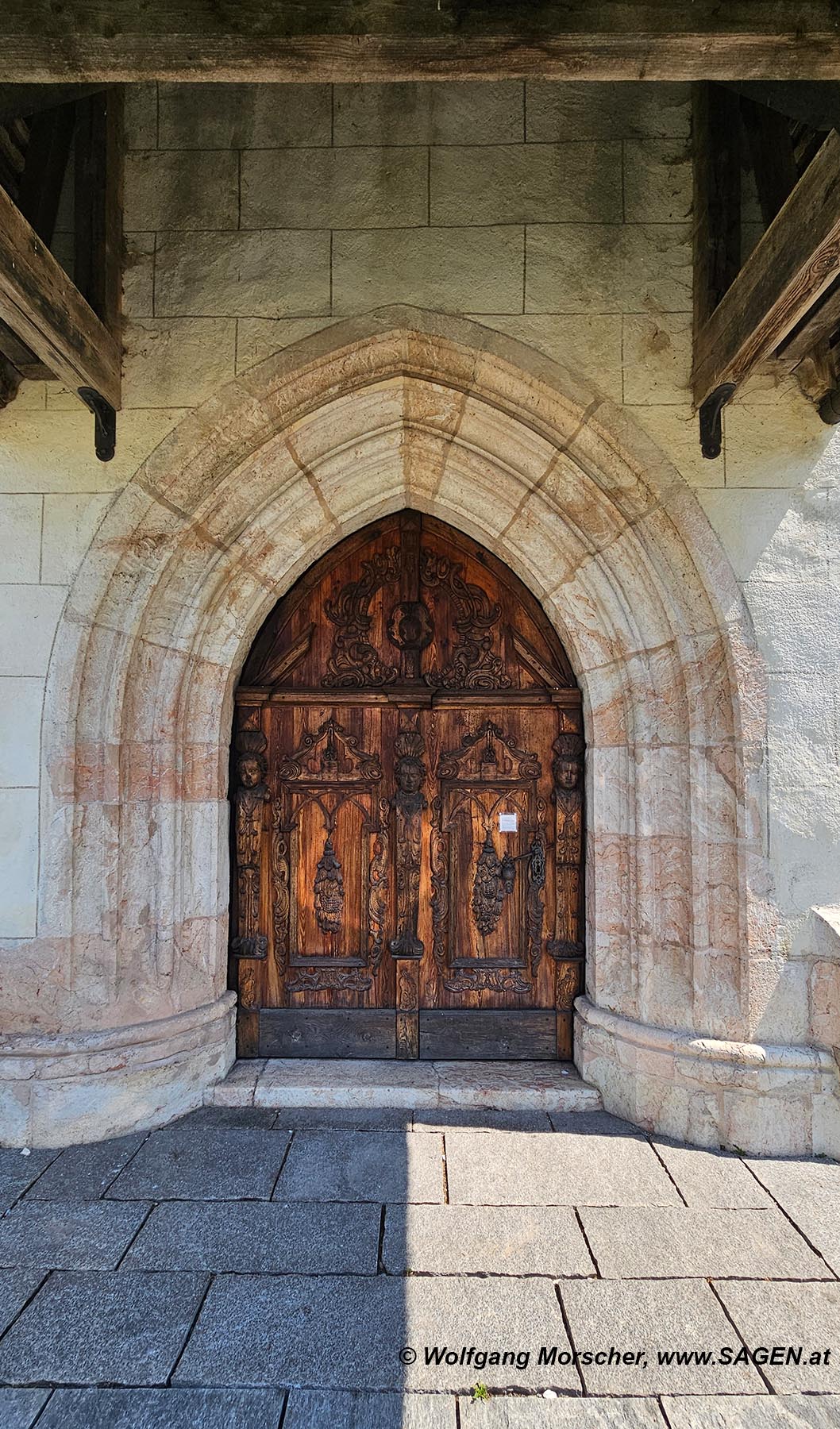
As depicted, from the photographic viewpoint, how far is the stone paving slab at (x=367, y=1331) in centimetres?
172

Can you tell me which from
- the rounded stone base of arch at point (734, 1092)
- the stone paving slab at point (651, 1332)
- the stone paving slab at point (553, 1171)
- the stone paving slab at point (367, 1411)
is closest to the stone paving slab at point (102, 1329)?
the stone paving slab at point (367, 1411)

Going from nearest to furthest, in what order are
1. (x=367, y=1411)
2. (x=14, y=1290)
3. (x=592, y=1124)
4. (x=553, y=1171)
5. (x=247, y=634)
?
1. (x=367, y=1411)
2. (x=14, y=1290)
3. (x=553, y=1171)
4. (x=592, y=1124)
5. (x=247, y=634)

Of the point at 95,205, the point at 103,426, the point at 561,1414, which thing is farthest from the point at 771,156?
the point at 561,1414

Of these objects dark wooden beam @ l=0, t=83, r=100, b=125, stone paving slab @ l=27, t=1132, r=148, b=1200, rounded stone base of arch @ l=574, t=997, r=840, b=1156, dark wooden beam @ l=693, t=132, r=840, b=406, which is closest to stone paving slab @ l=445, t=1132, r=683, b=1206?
rounded stone base of arch @ l=574, t=997, r=840, b=1156

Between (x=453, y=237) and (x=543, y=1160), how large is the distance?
3.35 m

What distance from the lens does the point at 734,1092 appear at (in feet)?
8.78

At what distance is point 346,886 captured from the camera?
3.27 metres

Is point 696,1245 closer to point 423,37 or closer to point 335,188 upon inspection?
point 423,37

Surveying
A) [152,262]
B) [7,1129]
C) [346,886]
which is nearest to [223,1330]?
[7,1129]

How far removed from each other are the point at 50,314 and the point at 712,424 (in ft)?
7.27

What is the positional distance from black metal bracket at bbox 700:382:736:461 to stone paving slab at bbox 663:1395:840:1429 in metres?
2.72

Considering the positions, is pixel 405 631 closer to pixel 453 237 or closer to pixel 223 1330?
pixel 453 237

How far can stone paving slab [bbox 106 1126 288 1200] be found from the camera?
7.86ft

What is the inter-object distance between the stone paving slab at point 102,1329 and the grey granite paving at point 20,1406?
27 millimetres
